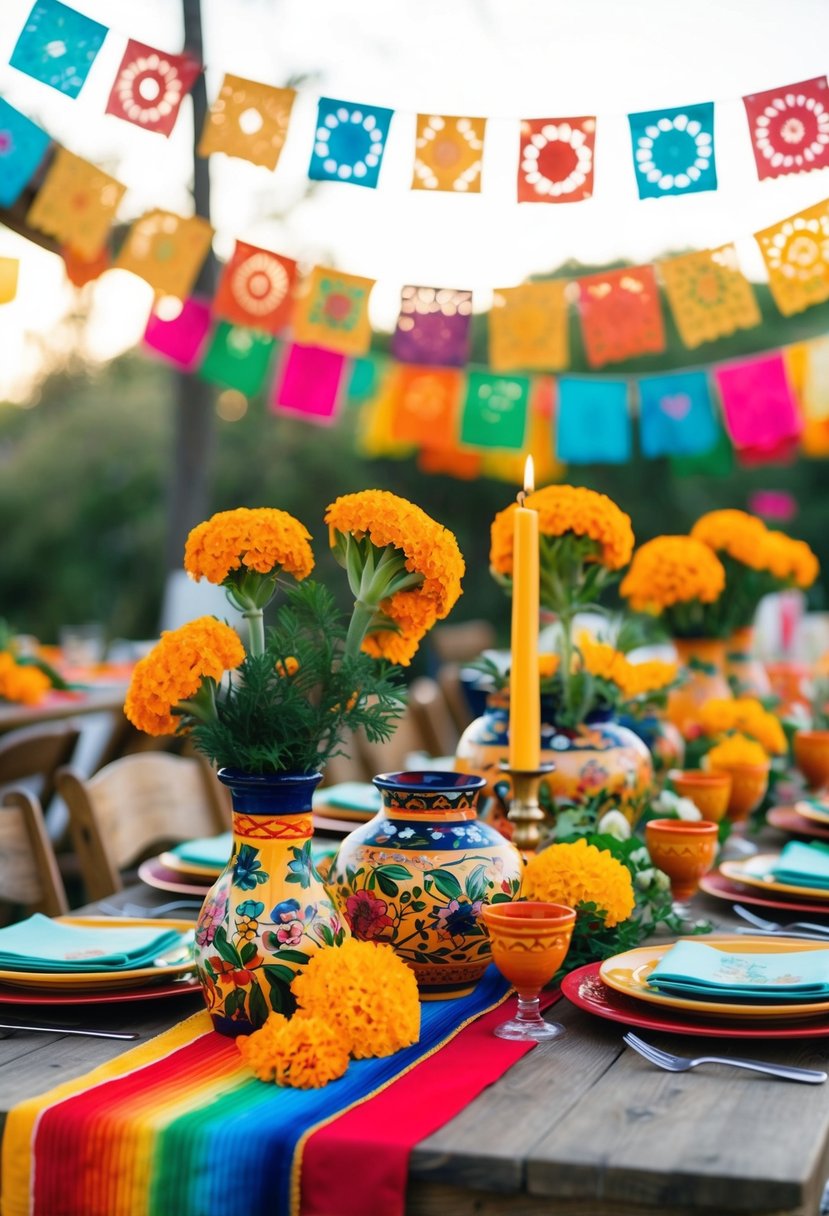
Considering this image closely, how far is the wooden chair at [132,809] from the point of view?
1.67 metres

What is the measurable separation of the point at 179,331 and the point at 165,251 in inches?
16.7

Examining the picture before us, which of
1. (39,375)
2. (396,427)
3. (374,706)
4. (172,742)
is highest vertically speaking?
(39,375)

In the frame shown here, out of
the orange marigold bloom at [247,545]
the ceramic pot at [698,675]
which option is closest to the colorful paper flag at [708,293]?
the ceramic pot at [698,675]

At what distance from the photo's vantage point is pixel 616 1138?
81cm

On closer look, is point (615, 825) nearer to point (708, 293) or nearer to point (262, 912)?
point (262, 912)

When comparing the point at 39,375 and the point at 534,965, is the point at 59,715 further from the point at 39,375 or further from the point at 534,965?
the point at 39,375

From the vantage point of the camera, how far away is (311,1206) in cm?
80

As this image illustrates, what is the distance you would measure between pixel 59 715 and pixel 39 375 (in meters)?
5.69

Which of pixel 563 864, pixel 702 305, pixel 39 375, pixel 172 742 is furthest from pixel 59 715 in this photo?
pixel 39 375

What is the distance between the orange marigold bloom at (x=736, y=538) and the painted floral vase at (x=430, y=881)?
3.67 feet

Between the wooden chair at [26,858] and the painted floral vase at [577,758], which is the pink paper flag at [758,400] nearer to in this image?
the painted floral vase at [577,758]

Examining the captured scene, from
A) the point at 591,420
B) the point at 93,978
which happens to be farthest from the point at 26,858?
the point at 591,420

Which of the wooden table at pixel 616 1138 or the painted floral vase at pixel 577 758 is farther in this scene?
the painted floral vase at pixel 577 758

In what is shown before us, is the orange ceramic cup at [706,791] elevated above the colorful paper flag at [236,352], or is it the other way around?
the colorful paper flag at [236,352]
